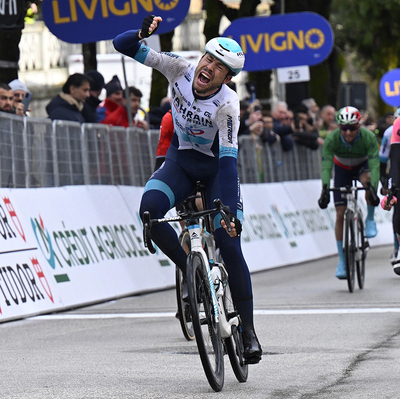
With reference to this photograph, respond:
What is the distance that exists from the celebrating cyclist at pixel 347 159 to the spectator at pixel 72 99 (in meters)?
3.01

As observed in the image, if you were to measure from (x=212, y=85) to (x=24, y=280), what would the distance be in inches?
162

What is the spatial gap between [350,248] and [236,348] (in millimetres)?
6049

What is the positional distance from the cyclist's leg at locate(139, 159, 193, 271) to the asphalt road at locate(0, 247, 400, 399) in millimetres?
805

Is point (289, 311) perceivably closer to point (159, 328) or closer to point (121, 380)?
point (159, 328)

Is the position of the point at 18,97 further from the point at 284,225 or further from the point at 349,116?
the point at 284,225

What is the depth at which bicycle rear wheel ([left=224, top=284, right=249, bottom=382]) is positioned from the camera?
6.18 m

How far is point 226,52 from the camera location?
6.51 metres

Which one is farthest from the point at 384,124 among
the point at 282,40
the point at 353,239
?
the point at 353,239

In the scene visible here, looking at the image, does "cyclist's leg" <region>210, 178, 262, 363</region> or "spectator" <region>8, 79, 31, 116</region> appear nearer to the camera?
A: "cyclist's leg" <region>210, 178, 262, 363</region>

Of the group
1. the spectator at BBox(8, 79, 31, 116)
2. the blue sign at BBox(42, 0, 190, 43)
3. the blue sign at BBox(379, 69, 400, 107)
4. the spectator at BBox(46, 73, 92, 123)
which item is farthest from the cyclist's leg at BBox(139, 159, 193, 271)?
the blue sign at BBox(379, 69, 400, 107)

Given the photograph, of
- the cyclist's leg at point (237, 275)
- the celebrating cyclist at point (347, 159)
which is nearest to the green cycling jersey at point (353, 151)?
the celebrating cyclist at point (347, 159)

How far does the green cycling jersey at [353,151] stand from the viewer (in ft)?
40.9

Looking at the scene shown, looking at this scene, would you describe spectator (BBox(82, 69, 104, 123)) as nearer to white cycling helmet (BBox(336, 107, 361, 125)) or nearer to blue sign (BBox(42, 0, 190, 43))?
blue sign (BBox(42, 0, 190, 43))

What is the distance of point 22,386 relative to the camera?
20.3 feet
